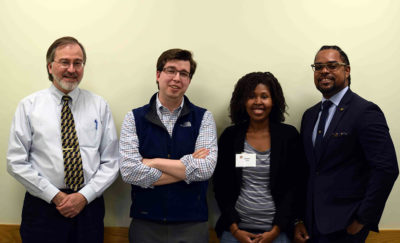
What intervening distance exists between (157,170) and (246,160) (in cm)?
61

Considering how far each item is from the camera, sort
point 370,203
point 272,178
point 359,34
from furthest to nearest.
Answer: point 359,34
point 272,178
point 370,203

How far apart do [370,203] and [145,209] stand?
4.60 ft

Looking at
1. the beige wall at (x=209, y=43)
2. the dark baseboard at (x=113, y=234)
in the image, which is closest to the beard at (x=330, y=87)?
the beige wall at (x=209, y=43)

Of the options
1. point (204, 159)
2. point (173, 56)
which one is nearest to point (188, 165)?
point (204, 159)

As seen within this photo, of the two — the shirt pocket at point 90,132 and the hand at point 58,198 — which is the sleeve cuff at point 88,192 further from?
the shirt pocket at point 90,132

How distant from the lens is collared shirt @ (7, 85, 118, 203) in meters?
2.08

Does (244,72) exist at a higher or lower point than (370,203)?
higher

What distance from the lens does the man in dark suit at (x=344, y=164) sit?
6.15 ft

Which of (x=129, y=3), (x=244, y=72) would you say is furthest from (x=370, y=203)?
(x=129, y=3)

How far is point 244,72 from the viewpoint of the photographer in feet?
8.58

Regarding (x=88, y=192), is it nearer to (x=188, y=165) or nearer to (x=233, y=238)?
(x=188, y=165)

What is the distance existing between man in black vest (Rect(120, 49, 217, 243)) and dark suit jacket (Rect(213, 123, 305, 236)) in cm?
15

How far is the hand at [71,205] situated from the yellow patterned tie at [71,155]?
0.23 feet

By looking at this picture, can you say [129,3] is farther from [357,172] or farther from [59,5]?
[357,172]
